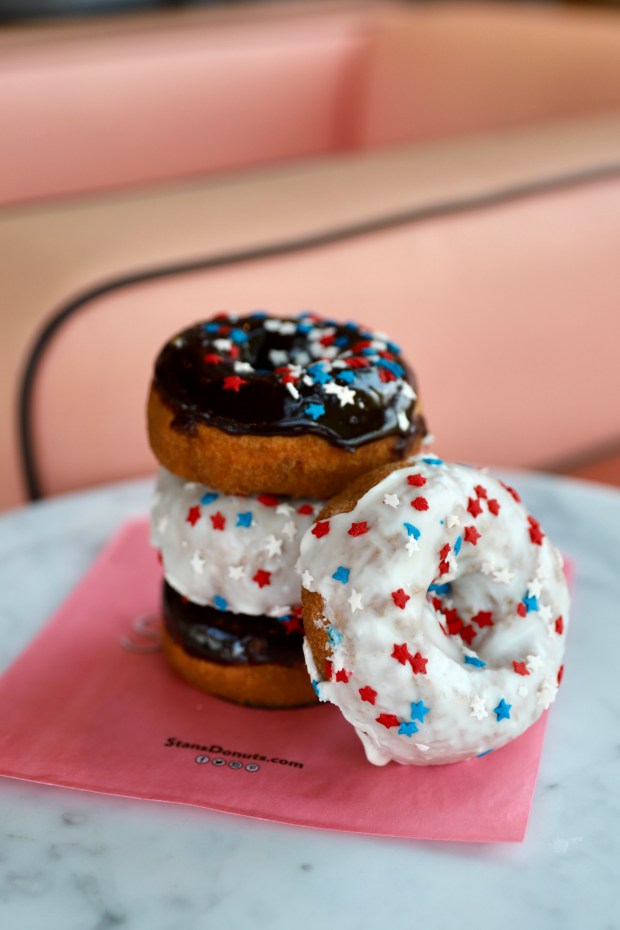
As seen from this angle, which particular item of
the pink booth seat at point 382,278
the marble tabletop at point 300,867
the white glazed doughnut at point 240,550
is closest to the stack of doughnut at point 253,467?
the white glazed doughnut at point 240,550

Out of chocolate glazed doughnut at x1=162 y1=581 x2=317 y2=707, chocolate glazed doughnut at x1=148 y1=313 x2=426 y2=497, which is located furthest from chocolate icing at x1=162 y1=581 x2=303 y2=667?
chocolate glazed doughnut at x1=148 y1=313 x2=426 y2=497

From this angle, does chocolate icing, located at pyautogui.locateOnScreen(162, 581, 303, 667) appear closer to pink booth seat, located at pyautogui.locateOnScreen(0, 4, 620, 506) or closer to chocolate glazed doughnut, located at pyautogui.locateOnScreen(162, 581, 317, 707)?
chocolate glazed doughnut, located at pyautogui.locateOnScreen(162, 581, 317, 707)

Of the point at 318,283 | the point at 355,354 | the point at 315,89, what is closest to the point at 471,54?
the point at 315,89

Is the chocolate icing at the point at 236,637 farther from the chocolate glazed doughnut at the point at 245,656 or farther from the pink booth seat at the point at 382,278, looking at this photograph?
the pink booth seat at the point at 382,278

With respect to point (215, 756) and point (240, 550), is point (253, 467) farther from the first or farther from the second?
point (215, 756)

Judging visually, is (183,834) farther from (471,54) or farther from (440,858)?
(471,54)

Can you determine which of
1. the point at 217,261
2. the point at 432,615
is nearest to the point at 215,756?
the point at 432,615

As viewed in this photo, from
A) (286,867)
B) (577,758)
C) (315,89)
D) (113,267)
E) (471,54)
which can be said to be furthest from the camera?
(315,89)
